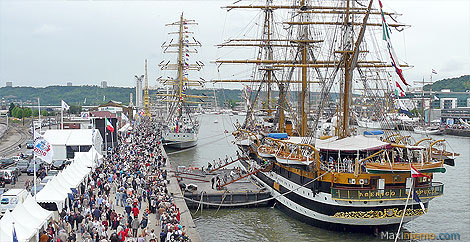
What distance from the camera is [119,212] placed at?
24.0 meters

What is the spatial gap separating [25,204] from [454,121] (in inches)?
6566

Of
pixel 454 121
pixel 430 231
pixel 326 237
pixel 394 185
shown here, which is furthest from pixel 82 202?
pixel 454 121

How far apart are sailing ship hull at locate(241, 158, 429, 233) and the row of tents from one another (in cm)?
1282

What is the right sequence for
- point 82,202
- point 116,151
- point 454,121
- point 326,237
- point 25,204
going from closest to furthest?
1. point 25,204
2. point 82,202
3. point 326,237
4. point 116,151
5. point 454,121

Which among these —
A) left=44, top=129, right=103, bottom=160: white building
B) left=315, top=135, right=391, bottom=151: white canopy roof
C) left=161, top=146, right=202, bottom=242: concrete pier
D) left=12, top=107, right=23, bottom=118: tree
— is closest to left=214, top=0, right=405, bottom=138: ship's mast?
left=315, top=135, right=391, bottom=151: white canopy roof

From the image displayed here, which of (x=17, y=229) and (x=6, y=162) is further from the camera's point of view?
(x=6, y=162)

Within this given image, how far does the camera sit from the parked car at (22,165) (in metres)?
36.9

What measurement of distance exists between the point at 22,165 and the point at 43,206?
57.3 ft

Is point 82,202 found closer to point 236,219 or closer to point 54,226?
point 54,226

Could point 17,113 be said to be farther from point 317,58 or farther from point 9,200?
point 9,200

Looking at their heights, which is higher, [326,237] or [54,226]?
[54,226]

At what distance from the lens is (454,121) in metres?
162

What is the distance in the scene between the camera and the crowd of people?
18.5 meters

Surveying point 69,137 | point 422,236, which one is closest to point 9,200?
point 69,137
